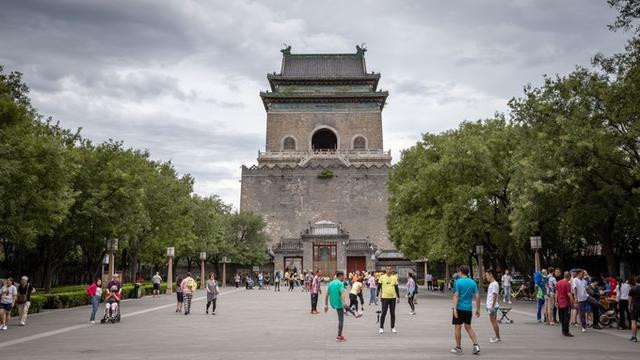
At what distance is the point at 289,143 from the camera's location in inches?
3125

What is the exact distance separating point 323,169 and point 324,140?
12.5 metres

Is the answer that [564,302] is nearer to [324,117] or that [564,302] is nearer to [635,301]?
[635,301]

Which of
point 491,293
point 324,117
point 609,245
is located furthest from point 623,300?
point 324,117

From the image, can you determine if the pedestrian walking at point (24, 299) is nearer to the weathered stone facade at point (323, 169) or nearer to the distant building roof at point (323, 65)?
the weathered stone facade at point (323, 169)

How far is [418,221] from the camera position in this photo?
37.9 m

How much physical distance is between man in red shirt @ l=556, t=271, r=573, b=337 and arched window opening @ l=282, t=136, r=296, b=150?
63.4m

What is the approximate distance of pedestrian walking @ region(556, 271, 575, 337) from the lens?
51.8ft

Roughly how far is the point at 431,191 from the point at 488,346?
2259 cm

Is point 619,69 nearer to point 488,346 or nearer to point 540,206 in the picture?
point 540,206

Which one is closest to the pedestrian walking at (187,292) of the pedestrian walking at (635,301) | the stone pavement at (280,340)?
the stone pavement at (280,340)

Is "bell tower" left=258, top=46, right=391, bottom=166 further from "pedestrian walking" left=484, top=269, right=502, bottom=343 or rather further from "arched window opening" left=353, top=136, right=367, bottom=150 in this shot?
"pedestrian walking" left=484, top=269, right=502, bottom=343

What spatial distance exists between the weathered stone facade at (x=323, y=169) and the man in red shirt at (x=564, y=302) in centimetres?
4602

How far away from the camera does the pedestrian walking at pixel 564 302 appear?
51.8 ft

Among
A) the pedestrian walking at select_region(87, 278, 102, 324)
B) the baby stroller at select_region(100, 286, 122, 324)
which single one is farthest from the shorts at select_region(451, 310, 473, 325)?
the pedestrian walking at select_region(87, 278, 102, 324)
